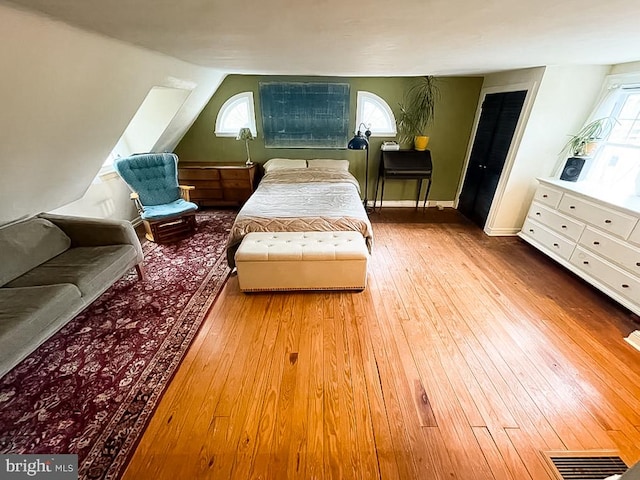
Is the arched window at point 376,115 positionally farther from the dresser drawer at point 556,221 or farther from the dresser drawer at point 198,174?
the dresser drawer at point 198,174

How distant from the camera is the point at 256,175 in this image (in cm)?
434

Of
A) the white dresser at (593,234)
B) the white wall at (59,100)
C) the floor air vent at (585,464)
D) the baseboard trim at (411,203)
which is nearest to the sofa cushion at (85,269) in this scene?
the white wall at (59,100)

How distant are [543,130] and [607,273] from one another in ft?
5.43

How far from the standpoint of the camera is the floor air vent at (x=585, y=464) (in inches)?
46.7

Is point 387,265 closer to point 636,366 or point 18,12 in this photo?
point 636,366

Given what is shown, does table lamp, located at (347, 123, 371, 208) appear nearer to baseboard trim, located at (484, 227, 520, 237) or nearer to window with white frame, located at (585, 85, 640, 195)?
baseboard trim, located at (484, 227, 520, 237)

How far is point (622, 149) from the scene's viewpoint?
264 centimetres

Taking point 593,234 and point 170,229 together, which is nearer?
point 593,234

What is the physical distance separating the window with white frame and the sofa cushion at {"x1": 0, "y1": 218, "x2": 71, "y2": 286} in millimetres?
4989

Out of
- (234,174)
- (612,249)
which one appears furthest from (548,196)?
(234,174)

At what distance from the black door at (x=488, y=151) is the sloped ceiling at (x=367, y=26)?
0.97 meters

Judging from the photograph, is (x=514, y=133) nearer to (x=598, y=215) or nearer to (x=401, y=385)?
(x=598, y=215)

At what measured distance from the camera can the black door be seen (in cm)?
320

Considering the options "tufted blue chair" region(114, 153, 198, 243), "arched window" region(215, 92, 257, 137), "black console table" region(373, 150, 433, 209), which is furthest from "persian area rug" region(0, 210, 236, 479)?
"black console table" region(373, 150, 433, 209)
